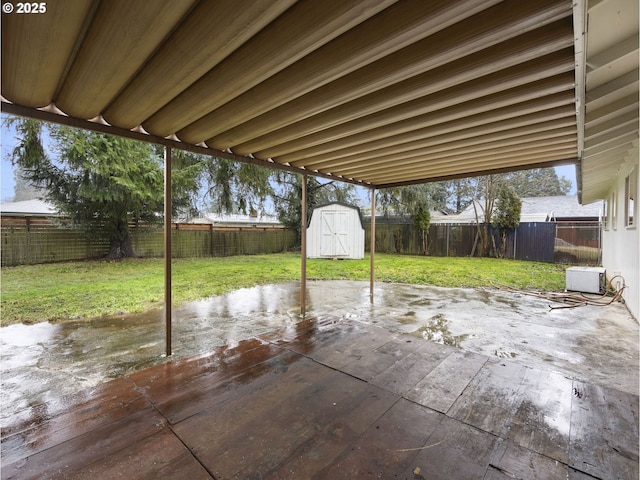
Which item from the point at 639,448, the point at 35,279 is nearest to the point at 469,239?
the point at 639,448

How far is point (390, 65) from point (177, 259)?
10.7 metres

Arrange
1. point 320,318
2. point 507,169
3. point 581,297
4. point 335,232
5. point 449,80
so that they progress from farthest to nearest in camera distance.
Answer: point 335,232 → point 581,297 → point 320,318 → point 507,169 → point 449,80

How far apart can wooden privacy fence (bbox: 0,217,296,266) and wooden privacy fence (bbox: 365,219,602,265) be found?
5.01 metres

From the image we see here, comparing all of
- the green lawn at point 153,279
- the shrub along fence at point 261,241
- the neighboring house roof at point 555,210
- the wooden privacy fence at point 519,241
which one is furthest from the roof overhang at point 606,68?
the neighboring house roof at point 555,210

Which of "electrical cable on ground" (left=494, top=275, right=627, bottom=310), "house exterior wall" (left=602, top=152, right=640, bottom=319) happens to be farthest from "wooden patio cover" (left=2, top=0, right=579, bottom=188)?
"electrical cable on ground" (left=494, top=275, right=627, bottom=310)

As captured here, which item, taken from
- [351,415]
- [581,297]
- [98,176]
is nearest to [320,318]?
[351,415]

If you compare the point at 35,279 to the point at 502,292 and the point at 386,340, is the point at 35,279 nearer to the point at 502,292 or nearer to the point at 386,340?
the point at 386,340

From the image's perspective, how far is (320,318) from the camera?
4008mm

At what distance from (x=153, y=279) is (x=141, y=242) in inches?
164

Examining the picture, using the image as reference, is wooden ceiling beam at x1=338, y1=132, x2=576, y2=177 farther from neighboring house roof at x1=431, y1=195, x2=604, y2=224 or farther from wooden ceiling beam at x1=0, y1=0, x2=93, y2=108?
neighboring house roof at x1=431, y1=195, x2=604, y2=224

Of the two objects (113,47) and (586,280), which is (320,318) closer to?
(113,47)

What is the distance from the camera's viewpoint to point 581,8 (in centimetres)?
114

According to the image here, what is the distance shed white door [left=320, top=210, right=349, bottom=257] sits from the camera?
11742 millimetres

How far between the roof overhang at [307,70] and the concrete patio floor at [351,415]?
2030 millimetres
